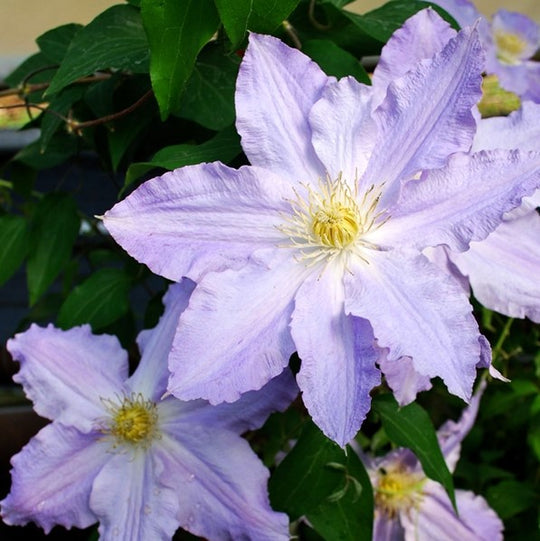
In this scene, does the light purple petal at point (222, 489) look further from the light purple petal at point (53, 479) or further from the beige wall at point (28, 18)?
the beige wall at point (28, 18)

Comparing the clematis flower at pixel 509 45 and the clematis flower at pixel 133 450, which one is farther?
the clematis flower at pixel 509 45

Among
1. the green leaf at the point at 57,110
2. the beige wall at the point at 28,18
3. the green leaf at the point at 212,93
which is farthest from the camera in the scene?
the beige wall at the point at 28,18

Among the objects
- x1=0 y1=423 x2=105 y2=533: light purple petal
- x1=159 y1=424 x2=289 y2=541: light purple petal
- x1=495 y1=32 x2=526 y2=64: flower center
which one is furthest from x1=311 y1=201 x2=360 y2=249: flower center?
x1=495 y1=32 x2=526 y2=64: flower center

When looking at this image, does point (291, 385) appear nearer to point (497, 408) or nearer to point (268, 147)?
point (268, 147)

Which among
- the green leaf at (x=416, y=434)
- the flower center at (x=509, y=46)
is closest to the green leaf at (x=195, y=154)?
the green leaf at (x=416, y=434)

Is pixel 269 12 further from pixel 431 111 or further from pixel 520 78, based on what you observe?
pixel 520 78

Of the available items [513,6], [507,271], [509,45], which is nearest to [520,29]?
[509,45]
